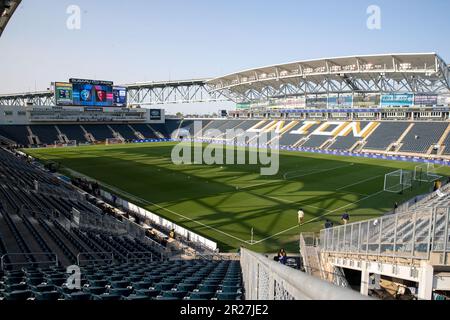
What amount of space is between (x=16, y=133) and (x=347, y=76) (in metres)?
62.9

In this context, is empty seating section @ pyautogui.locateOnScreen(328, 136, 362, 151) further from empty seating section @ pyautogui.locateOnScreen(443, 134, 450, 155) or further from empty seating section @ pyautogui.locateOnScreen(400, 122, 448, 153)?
empty seating section @ pyautogui.locateOnScreen(443, 134, 450, 155)

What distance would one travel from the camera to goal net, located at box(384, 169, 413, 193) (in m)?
29.8

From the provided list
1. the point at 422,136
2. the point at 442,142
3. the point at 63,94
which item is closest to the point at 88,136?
the point at 63,94

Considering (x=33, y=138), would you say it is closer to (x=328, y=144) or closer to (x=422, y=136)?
(x=328, y=144)

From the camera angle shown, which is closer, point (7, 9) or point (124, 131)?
point (7, 9)

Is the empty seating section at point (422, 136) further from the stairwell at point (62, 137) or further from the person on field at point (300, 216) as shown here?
the stairwell at point (62, 137)

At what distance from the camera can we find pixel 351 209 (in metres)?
23.9

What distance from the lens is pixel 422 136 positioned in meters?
52.6

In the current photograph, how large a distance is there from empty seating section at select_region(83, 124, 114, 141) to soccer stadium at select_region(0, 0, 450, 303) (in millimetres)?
423

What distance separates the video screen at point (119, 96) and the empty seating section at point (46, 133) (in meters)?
13.4

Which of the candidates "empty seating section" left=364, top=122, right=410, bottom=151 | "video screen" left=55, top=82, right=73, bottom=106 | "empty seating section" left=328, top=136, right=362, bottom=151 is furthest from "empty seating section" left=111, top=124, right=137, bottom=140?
"empty seating section" left=364, top=122, right=410, bottom=151

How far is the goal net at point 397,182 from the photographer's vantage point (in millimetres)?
29812
